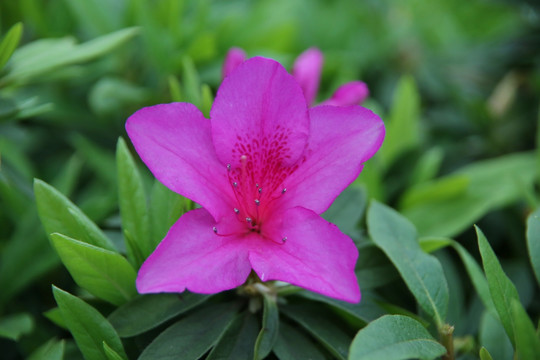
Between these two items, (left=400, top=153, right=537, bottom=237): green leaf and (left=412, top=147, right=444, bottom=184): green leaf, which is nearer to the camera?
(left=400, top=153, right=537, bottom=237): green leaf

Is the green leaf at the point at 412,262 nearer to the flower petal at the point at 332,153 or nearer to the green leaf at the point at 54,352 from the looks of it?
the flower petal at the point at 332,153

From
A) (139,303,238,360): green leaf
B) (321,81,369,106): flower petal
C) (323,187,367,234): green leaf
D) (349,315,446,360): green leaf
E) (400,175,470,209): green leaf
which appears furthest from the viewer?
(400,175,470,209): green leaf

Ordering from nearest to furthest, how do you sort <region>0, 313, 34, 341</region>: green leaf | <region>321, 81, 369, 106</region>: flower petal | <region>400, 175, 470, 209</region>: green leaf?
<region>0, 313, 34, 341</region>: green leaf → <region>321, 81, 369, 106</region>: flower petal → <region>400, 175, 470, 209</region>: green leaf

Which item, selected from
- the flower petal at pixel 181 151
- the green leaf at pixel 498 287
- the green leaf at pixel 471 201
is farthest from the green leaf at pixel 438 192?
the flower petal at pixel 181 151

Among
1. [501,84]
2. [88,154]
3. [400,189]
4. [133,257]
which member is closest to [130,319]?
[133,257]

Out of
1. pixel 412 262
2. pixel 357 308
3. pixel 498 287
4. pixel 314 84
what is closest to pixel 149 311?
pixel 357 308

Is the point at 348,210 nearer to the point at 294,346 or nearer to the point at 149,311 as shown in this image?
the point at 294,346

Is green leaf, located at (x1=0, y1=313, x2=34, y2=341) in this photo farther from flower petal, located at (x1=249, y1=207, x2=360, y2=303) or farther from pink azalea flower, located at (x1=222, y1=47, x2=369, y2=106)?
pink azalea flower, located at (x1=222, y1=47, x2=369, y2=106)

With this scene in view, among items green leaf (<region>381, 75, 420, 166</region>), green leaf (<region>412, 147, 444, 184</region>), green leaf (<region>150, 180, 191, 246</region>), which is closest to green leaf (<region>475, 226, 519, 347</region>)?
green leaf (<region>150, 180, 191, 246</region>)
